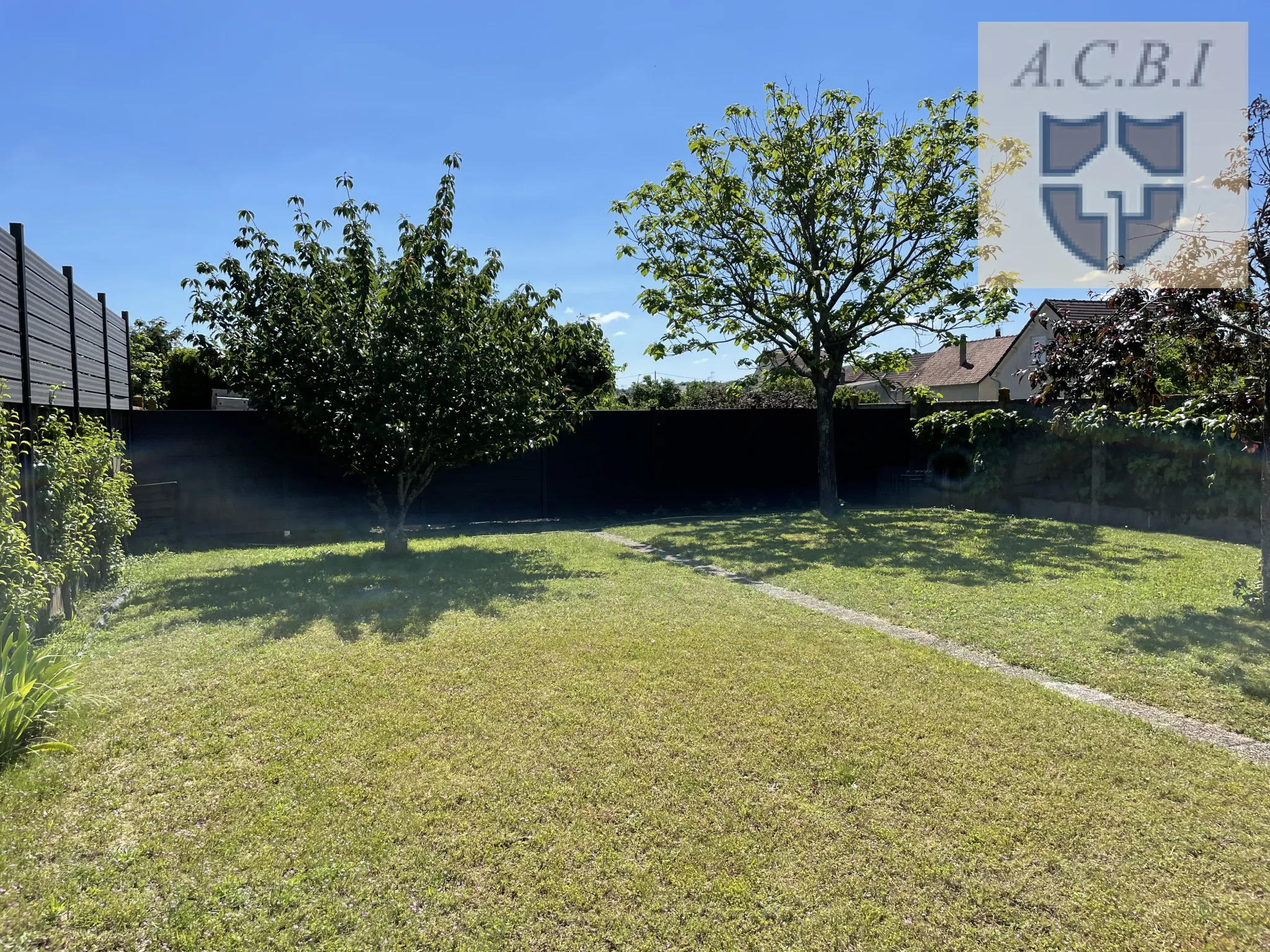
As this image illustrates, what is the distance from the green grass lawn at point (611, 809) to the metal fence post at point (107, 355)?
14.9ft

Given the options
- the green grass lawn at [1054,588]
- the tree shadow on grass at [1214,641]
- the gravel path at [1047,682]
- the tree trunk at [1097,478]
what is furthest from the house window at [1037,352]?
the tree trunk at [1097,478]

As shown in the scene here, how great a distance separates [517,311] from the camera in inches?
343

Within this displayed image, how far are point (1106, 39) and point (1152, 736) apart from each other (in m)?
6.41

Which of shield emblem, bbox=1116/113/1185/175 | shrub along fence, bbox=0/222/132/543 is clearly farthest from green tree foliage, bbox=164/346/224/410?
shield emblem, bbox=1116/113/1185/175

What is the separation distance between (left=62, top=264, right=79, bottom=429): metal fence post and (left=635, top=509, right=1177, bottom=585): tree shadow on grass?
6392 millimetres

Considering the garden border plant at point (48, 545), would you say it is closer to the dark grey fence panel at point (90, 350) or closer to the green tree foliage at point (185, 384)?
the dark grey fence panel at point (90, 350)

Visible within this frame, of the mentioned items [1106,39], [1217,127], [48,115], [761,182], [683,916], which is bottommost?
[683,916]

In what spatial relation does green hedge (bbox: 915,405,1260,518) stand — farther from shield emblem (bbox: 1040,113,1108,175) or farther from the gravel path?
the gravel path

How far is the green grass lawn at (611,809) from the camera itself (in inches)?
88.9

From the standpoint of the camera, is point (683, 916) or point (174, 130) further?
point (174, 130)

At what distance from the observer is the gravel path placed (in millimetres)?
3508

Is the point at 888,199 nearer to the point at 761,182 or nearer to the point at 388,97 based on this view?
the point at 761,182

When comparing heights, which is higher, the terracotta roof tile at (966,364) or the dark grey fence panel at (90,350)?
the terracotta roof tile at (966,364)

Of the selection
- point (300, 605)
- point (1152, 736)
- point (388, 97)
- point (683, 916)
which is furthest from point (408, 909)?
point (388, 97)
